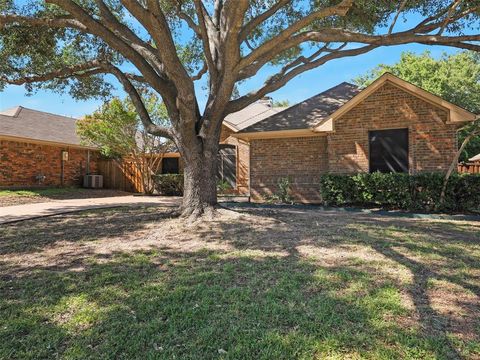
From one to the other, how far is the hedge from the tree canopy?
1819 cm

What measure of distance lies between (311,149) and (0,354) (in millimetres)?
12083

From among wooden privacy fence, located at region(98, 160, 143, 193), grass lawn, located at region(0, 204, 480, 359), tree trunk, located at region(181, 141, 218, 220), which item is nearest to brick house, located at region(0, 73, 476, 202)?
wooden privacy fence, located at region(98, 160, 143, 193)

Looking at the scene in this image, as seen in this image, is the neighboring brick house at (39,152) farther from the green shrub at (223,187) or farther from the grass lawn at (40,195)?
the green shrub at (223,187)

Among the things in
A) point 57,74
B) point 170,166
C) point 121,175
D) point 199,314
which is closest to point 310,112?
point 57,74

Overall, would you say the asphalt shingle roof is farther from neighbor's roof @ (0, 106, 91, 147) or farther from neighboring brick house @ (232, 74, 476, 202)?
neighboring brick house @ (232, 74, 476, 202)

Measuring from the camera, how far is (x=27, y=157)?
17531 mm

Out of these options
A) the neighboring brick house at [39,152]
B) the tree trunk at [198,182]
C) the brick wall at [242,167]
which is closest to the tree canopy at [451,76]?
the brick wall at [242,167]

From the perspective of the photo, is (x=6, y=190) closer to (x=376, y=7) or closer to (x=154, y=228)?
(x=154, y=228)

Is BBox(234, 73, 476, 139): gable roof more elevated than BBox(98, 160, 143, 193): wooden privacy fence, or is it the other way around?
BBox(234, 73, 476, 139): gable roof

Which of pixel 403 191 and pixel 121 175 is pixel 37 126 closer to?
pixel 121 175

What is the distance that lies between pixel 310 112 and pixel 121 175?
13195 mm

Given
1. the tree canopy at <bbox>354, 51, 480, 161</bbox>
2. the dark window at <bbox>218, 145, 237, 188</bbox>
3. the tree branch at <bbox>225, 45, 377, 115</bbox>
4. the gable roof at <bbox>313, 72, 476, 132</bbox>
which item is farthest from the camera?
the tree canopy at <bbox>354, 51, 480, 161</bbox>

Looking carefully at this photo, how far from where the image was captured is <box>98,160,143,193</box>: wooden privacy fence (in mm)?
20656

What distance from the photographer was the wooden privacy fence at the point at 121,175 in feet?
67.8
